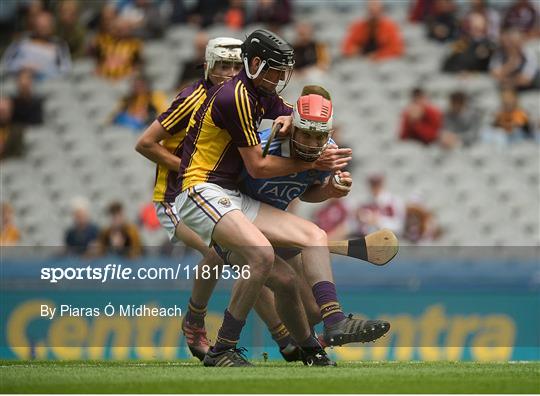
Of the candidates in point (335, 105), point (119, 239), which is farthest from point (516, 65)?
point (119, 239)

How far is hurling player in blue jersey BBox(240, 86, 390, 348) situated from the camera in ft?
30.5

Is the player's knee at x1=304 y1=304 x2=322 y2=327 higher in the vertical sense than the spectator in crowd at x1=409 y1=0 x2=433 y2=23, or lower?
lower

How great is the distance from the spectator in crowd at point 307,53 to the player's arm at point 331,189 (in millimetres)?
8577

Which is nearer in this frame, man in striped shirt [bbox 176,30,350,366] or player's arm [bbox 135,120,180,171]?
man in striped shirt [bbox 176,30,350,366]

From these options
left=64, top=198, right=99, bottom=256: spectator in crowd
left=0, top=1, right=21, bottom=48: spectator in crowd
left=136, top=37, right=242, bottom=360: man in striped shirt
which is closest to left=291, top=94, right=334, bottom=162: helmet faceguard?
left=136, top=37, right=242, bottom=360: man in striped shirt

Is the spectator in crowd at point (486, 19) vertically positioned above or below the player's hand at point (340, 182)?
below

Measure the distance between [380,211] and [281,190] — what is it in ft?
20.0

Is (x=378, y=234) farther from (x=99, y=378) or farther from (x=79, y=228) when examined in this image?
(x=79, y=228)

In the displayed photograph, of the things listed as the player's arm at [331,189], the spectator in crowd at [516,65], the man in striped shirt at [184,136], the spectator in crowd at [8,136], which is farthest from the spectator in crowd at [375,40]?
the player's arm at [331,189]

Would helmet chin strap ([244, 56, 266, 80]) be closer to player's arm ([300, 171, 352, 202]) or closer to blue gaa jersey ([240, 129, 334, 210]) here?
blue gaa jersey ([240, 129, 334, 210])

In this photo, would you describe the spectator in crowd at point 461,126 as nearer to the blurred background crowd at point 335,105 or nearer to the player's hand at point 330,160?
the blurred background crowd at point 335,105

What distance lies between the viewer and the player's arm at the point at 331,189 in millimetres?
9750

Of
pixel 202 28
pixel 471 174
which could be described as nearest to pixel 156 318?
pixel 471 174

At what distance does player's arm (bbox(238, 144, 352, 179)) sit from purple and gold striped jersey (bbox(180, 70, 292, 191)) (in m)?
0.08
